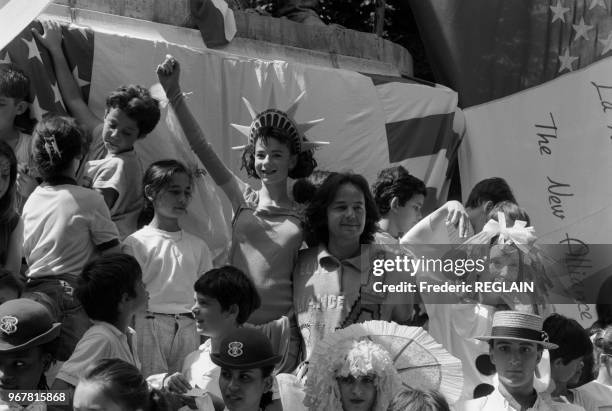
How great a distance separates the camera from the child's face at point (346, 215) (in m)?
4.91

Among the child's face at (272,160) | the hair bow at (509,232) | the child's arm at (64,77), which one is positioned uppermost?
the child's arm at (64,77)

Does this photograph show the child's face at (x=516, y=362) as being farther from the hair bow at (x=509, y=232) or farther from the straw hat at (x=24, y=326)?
the straw hat at (x=24, y=326)

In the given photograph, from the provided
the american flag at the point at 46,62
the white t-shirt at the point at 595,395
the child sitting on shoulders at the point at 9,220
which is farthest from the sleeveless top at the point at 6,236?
the white t-shirt at the point at 595,395

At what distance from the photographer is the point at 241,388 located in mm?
4164

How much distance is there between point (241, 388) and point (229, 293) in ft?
1.63

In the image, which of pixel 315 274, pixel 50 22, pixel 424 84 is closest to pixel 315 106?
pixel 424 84

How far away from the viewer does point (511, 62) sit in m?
8.86

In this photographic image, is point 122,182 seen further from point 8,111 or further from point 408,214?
point 408,214

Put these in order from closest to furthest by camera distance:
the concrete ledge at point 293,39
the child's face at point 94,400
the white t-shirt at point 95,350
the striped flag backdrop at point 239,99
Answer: the child's face at point 94,400 < the white t-shirt at point 95,350 < the striped flag backdrop at point 239,99 < the concrete ledge at point 293,39

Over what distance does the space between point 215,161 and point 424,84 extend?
3183 mm

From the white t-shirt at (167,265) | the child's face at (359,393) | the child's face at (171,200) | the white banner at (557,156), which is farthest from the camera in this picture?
the white banner at (557,156)

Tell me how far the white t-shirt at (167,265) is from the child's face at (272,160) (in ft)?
1.41

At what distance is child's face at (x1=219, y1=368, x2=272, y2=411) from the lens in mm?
4156

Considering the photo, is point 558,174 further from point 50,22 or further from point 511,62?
point 50,22
